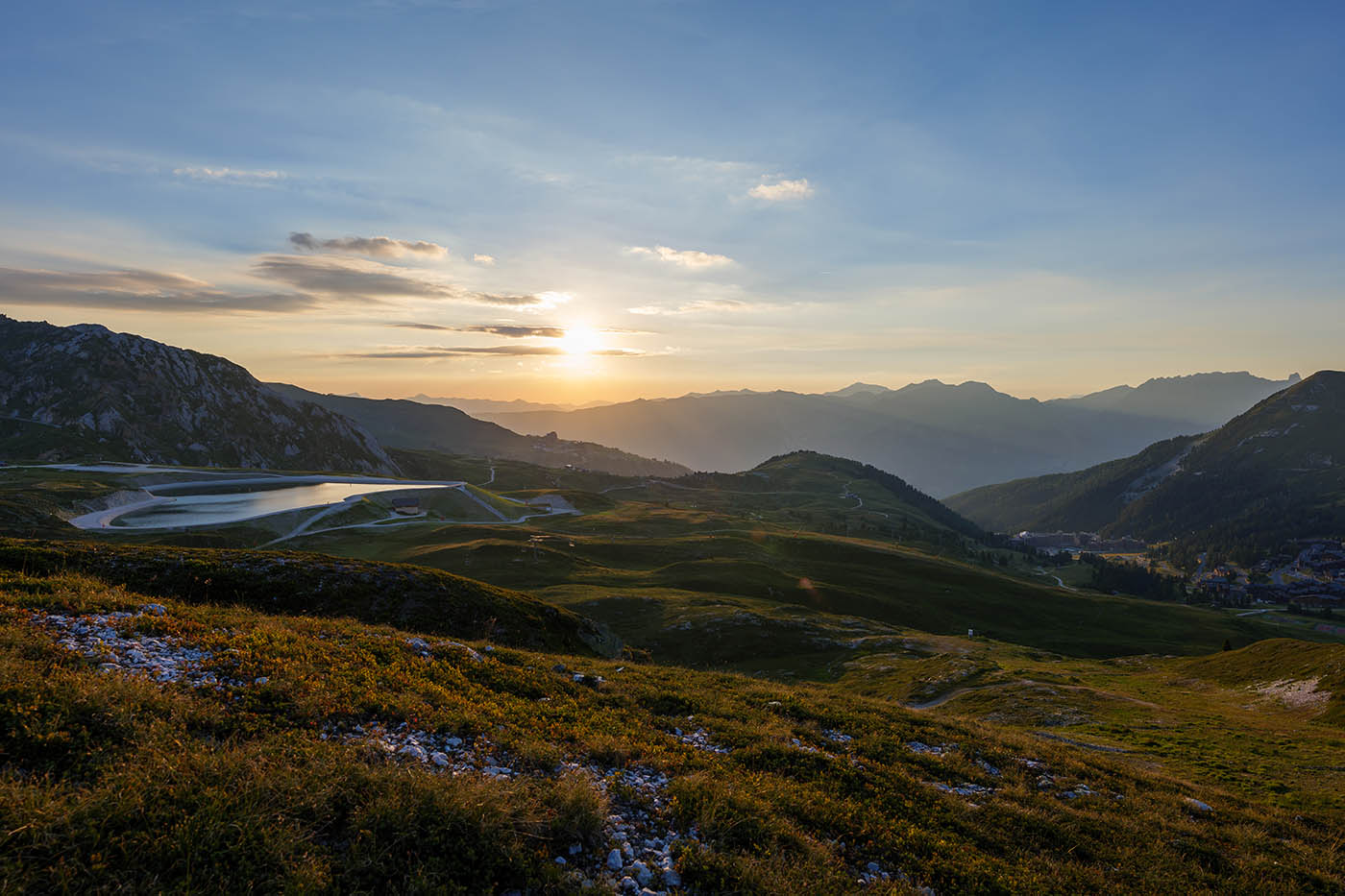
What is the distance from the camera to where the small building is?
490 feet

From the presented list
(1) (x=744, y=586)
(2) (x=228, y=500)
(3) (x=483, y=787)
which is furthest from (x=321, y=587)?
(2) (x=228, y=500)

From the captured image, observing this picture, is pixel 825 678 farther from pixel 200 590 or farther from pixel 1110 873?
pixel 200 590

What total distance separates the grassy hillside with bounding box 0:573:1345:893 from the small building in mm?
139856

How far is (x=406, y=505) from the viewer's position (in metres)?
154

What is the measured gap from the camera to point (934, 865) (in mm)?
12859

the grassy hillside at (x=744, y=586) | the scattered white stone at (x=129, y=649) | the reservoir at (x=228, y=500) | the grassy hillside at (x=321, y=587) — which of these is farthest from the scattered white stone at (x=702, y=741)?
the reservoir at (x=228, y=500)

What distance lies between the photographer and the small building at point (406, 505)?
149250mm

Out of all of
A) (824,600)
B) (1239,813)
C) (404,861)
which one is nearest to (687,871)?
(404,861)

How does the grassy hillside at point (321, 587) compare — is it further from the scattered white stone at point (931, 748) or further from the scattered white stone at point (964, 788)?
the scattered white stone at point (964, 788)

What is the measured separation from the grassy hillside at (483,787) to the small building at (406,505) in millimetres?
139856

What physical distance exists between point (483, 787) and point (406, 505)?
6262 inches

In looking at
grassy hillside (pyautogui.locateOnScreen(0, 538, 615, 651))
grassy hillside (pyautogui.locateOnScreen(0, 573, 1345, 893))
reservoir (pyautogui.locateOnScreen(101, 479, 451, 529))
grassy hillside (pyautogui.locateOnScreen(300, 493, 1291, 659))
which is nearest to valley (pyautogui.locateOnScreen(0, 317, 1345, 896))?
grassy hillside (pyautogui.locateOnScreen(0, 573, 1345, 893))

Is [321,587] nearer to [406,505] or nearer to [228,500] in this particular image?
[228,500]

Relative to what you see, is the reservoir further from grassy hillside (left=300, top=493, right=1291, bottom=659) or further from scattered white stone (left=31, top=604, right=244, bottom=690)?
scattered white stone (left=31, top=604, right=244, bottom=690)
